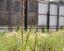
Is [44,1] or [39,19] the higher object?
[44,1]

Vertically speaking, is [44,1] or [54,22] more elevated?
[44,1]

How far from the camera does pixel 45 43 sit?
10.4 feet

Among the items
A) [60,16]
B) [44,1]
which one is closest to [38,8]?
[44,1]

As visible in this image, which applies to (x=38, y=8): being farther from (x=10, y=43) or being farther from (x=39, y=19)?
(x=10, y=43)

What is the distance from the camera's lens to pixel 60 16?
33.8 feet

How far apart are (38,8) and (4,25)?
1469 mm

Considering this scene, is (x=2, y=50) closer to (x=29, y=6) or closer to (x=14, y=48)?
(x=14, y=48)

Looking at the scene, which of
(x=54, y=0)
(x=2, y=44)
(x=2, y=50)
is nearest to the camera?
(x=2, y=50)

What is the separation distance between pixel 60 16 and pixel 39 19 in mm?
997

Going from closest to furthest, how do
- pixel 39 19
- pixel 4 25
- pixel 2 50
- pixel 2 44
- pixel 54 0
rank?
pixel 2 50
pixel 2 44
pixel 4 25
pixel 39 19
pixel 54 0

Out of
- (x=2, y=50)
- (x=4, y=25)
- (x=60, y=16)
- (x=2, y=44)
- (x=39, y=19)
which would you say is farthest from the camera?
(x=60, y=16)

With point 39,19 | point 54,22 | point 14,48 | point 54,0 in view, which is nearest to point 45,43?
point 14,48

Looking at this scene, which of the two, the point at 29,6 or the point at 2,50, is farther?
the point at 29,6

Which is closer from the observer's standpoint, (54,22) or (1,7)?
(1,7)
